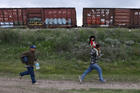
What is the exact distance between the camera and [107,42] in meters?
11.8

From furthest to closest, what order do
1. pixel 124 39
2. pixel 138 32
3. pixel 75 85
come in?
pixel 138 32 < pixel 124 39 < pixel 75 85

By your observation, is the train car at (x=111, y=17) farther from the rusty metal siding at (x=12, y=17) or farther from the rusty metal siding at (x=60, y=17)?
the rusty metal siding at (x=12, y=17)

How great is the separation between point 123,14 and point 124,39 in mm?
9567

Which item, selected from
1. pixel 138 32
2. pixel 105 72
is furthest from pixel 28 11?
pixel 105 72

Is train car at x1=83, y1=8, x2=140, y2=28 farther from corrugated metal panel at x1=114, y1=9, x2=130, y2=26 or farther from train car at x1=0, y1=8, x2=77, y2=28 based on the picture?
train car at x1=0, y1=8, x2=77, y2=28

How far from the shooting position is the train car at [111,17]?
2006cm

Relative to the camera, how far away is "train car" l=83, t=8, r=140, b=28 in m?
A: 20.1

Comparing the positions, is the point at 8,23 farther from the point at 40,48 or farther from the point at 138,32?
the point at 138,32

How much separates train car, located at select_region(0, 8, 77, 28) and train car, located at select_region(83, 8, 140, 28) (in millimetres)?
2085

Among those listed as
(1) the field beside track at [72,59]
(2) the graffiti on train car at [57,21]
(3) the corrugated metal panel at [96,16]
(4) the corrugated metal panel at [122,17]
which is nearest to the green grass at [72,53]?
(1) the field beside track at [72,59]

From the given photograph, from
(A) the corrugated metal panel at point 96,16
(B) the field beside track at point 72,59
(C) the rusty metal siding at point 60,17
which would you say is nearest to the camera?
(B) the field beside track at point 72,59

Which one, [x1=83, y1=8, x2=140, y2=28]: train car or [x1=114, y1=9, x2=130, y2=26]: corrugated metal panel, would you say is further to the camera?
[x1=114, y1=9, x2=130, y2=26]: corrugated metal panel

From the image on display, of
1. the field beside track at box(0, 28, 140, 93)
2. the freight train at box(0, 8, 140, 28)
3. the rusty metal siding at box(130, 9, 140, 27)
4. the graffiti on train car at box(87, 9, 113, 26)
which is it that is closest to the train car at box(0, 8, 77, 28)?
the freight train at box(0, 8, 140, 28)

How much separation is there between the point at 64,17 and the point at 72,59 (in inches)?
470
